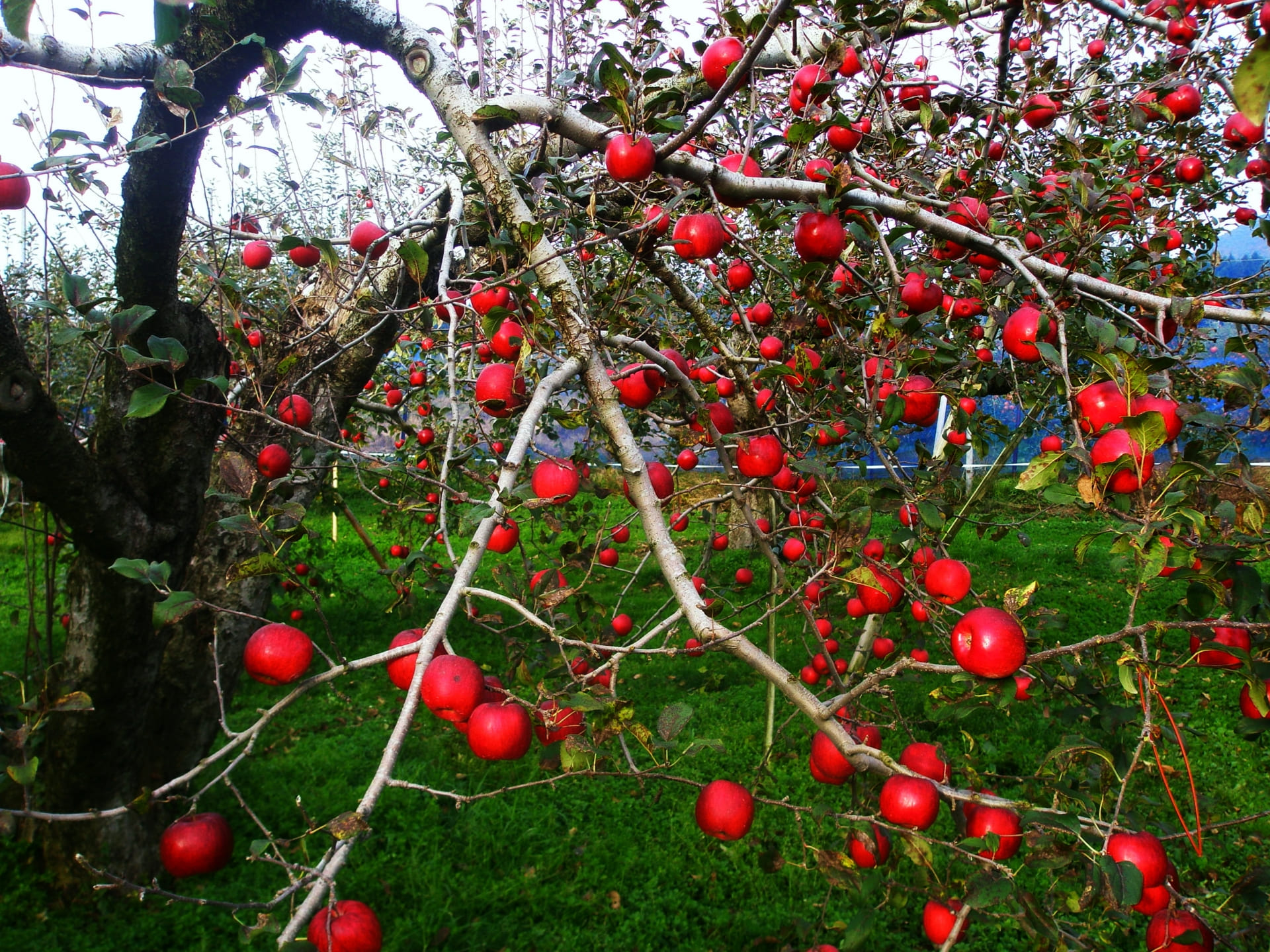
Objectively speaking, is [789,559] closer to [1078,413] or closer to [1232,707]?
[1078,413]

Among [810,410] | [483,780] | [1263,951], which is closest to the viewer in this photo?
[1263,951]

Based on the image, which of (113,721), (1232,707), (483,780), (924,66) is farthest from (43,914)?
(1232,707)

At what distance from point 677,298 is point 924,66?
174 centimetres

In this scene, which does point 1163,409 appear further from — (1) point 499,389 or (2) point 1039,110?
(2) point 1039,110

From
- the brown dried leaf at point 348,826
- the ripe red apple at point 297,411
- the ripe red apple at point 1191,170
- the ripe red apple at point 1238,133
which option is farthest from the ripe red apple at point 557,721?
the ripe red apple at point 1191,170

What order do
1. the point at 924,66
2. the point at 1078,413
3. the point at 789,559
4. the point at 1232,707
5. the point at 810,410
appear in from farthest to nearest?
1. the point at 1232,707
2. the point at 924,66
3. the point at 789,559
4. the point at 810,410
5. the point at 1078,413

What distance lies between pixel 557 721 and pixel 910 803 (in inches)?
23.9

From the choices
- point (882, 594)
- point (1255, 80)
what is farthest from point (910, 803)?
point (1255, 80)

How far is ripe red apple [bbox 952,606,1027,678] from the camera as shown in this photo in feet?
3.74

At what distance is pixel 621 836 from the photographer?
3.06 metres

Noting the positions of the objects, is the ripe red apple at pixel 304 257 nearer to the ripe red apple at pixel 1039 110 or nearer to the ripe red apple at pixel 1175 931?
the ripe red apple at pixel 1039 110

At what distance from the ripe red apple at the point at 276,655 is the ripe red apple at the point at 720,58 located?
4.55ft

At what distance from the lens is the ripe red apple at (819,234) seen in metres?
1.52

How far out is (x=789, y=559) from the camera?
208 centimetres
